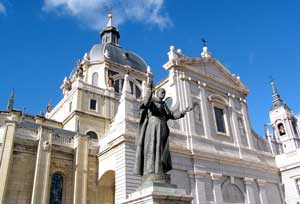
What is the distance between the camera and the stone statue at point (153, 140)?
626cm

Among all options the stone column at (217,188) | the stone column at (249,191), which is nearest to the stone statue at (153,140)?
the stone column at (217,188)

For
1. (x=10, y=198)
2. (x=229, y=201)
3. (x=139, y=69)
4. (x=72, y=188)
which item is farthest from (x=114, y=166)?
(x=139, y=69)

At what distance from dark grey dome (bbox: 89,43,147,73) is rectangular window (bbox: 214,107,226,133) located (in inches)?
649

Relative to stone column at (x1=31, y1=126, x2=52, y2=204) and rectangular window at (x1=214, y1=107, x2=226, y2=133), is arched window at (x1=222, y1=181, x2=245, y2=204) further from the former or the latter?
stone column at (x1=31, y1=126, x2=52, y2=204)

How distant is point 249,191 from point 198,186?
5.38 m

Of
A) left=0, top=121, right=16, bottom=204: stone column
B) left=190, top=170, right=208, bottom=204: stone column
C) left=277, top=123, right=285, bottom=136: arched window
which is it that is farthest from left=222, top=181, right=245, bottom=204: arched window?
left=277, top=123, right=285, bottom=136: arched window

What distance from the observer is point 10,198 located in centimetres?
1697

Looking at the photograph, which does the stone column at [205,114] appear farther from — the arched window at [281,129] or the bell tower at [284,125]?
the arched window at [281,129]

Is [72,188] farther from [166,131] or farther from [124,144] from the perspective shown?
[166,131]

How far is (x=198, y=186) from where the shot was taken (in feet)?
63.9

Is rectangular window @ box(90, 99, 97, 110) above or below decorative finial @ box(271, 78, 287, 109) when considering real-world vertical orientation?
below

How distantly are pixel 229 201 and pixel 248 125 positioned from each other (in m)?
8.57

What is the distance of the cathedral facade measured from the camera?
1775cm

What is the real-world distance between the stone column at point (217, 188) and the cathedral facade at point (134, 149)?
69 mm
